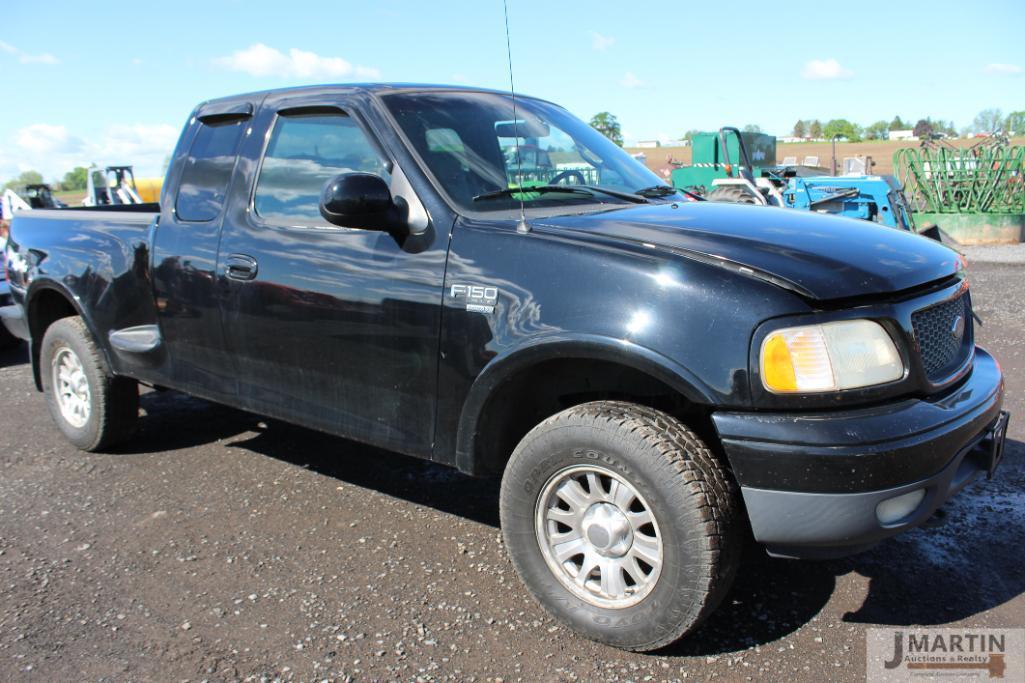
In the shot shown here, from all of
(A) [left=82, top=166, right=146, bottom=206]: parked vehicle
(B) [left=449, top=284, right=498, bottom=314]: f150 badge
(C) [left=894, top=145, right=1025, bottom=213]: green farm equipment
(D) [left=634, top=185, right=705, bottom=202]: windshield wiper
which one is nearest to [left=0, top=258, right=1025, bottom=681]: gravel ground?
(B) [left=449, top=284, right=498, bottom=314]: f150 badge

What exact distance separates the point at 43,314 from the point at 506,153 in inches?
137

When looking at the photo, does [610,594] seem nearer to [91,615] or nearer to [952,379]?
[952,379]

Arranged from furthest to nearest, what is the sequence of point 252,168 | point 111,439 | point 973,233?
point 973,233 < point 111,439 < point 252,168

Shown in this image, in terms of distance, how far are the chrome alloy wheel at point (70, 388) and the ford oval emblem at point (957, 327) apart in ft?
15.3

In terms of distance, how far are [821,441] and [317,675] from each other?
6.04 feet

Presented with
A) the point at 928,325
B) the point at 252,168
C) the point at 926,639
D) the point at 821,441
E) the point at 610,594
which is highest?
the point at 252,168

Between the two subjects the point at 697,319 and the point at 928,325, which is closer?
the point at 697,319

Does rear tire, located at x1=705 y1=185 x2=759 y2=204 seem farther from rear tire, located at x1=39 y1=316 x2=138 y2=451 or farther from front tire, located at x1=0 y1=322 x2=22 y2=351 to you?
front tire, located at x1=0 y1=322 x2=22 y2=351

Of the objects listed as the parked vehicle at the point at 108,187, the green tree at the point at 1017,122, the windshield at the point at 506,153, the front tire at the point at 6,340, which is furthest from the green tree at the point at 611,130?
the green tree at the point at 1017,122

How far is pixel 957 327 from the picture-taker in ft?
10.3

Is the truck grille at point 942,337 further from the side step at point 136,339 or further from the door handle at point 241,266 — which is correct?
the side step at point 136,339

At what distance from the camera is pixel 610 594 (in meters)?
2.96

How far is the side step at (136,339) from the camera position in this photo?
4.40m

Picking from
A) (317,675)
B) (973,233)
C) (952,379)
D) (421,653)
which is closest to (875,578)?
(952,379)
